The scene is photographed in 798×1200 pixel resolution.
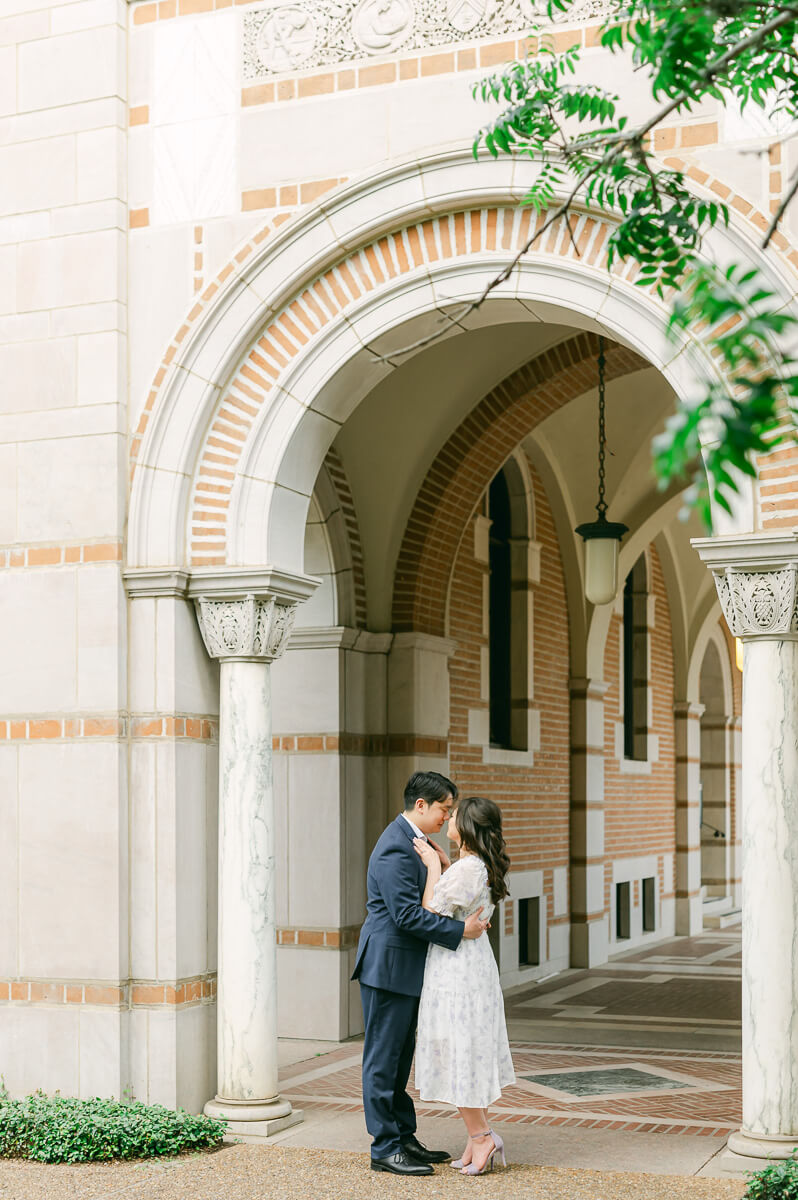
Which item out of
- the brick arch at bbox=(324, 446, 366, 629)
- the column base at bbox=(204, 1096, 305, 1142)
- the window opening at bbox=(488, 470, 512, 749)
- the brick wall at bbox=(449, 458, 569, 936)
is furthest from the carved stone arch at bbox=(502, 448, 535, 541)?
the column base at bbox=(204, 1096, 305, 1142)

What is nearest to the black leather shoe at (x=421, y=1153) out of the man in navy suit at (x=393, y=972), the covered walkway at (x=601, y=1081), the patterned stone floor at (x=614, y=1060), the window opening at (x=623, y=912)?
the man in navy suit at (x=393, y=972)

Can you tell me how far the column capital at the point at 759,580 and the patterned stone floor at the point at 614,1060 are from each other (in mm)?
2608

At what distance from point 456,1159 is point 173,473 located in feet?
12.2

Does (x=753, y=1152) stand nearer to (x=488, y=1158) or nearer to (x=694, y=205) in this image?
(x=488, y=1158)

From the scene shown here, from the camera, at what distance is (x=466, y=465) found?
11.1 metres

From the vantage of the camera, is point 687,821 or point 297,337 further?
point 687,821

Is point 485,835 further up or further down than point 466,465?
further down

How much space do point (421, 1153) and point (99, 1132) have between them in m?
1.55

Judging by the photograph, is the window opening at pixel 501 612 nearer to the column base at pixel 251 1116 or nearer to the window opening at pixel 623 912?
the window opening at pixel 623 912

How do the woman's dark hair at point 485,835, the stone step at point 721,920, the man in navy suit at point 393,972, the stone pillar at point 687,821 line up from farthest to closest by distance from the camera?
the stone step at point 721,920 < the stone pillar at point 687,821 < the man in navy suit at point 393,972 < the woman's dark hair at point 485,835

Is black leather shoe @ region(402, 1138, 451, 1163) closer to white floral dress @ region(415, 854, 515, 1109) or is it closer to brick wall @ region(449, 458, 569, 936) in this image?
white floral dress @ region(415, 854, 515, 1109)

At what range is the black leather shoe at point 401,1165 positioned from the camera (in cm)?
650

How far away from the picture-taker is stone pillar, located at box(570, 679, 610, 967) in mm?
14727

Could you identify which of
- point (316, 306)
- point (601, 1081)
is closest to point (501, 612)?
point (601, 1081)
